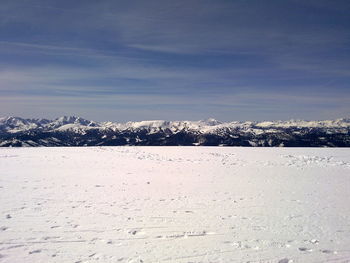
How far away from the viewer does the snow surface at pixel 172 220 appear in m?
6.99

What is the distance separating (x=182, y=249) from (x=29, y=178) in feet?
42.0

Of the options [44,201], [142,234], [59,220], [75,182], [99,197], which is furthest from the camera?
[75,182]

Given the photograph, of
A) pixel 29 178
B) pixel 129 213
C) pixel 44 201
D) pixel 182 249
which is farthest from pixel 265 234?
pixel 29 178

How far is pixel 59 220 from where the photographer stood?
927cm

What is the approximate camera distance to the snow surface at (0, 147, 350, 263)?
22.9 ft

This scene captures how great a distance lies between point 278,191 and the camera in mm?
14180

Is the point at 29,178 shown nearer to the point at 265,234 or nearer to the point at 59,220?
the point at 59,220

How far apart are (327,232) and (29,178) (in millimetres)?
15316

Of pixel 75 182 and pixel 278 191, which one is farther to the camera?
pixel 75 182

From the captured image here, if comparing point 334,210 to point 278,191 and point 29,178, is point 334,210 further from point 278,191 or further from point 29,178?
point 29,178

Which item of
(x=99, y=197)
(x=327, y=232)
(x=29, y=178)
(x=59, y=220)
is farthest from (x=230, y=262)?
(x=29, y=178)

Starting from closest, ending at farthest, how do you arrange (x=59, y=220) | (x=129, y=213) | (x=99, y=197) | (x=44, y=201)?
(x=59, y=220), (x=129, y=213), (x=44, y=201), (x=99, y=197)

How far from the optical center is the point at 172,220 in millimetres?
9430

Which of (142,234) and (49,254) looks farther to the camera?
(142,234)
